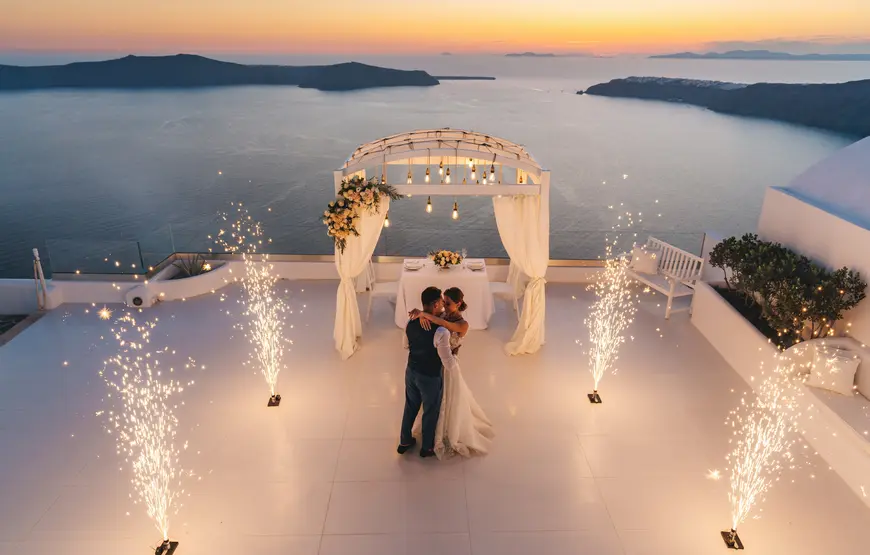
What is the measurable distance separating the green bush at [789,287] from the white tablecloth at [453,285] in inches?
124

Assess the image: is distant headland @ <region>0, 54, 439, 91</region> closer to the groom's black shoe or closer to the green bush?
the green bush

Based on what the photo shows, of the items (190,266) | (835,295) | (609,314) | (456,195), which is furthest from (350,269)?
(835,295)

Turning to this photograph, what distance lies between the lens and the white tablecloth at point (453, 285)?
7453 millimetres

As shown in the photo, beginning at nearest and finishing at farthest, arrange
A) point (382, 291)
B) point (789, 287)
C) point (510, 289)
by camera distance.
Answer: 1. point (789, 287)
2. point (382, 291)
3. point (510, 289)

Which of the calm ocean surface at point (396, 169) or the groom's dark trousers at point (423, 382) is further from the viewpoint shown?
the calm ocean surface at point (396, 169)

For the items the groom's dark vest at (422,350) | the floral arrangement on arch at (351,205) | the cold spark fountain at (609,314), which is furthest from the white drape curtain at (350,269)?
the cold spark fountain at (609,314)

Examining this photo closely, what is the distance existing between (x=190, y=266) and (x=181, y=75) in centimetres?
1978

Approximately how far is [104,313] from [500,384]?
19.7 feet

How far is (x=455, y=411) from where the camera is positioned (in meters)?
4.90

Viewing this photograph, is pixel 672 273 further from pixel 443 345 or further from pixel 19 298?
pixel 19 298

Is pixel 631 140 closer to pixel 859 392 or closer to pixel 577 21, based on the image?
pixel 577 21

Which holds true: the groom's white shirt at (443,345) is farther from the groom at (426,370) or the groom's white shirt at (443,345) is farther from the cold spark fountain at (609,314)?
the cold spark fountain at (609,314)

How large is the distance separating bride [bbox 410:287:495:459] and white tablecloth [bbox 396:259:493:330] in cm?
239

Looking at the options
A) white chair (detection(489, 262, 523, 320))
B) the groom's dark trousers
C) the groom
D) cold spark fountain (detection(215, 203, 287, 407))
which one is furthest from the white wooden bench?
cold spark fountain (detection(215, 203, 287, 407))
